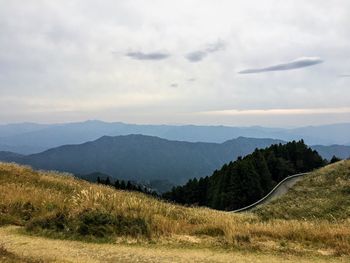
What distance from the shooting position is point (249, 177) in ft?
263

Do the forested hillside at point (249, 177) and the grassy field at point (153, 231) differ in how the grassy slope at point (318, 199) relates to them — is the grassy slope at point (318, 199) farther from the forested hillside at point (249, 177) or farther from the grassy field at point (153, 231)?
the forested hillside at point (249, 177)

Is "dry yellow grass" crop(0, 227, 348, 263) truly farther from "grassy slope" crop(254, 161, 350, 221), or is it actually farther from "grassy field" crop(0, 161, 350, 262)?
"grassy slope" crop(254, 161, 350, 221)

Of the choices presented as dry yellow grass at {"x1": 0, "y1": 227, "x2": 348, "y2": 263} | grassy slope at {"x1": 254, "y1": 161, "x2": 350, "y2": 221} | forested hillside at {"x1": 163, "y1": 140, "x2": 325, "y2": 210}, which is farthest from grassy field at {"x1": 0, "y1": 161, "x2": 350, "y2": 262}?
forested hillside at {"x1": 163, "y1": 140, "x2": 325, "y2": 210}

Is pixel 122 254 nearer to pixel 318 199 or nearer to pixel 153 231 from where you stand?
pixel 153 231

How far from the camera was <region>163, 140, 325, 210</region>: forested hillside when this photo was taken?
256 ft

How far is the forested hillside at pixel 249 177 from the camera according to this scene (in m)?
77.9

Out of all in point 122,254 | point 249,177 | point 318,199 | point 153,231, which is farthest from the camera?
point 249,177

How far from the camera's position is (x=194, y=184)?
102 meters

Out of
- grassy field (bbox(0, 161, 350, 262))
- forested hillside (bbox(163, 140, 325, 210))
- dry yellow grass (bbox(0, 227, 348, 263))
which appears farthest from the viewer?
forested hillside (bbox(163, 140, 325, 210))

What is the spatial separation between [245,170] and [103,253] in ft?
239

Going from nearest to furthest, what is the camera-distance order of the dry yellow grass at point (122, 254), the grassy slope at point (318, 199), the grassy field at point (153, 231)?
the dry yellow grass at point (122, 254) < the grassy field at point (153, 231) < the grassy slope at point (318, 199)

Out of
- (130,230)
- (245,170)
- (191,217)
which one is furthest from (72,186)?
(245,170)

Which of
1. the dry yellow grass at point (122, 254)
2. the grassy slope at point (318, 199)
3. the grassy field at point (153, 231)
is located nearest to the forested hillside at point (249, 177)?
the grassy slope at point (318, 199)

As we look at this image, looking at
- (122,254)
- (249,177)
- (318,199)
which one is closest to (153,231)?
(122,254)
